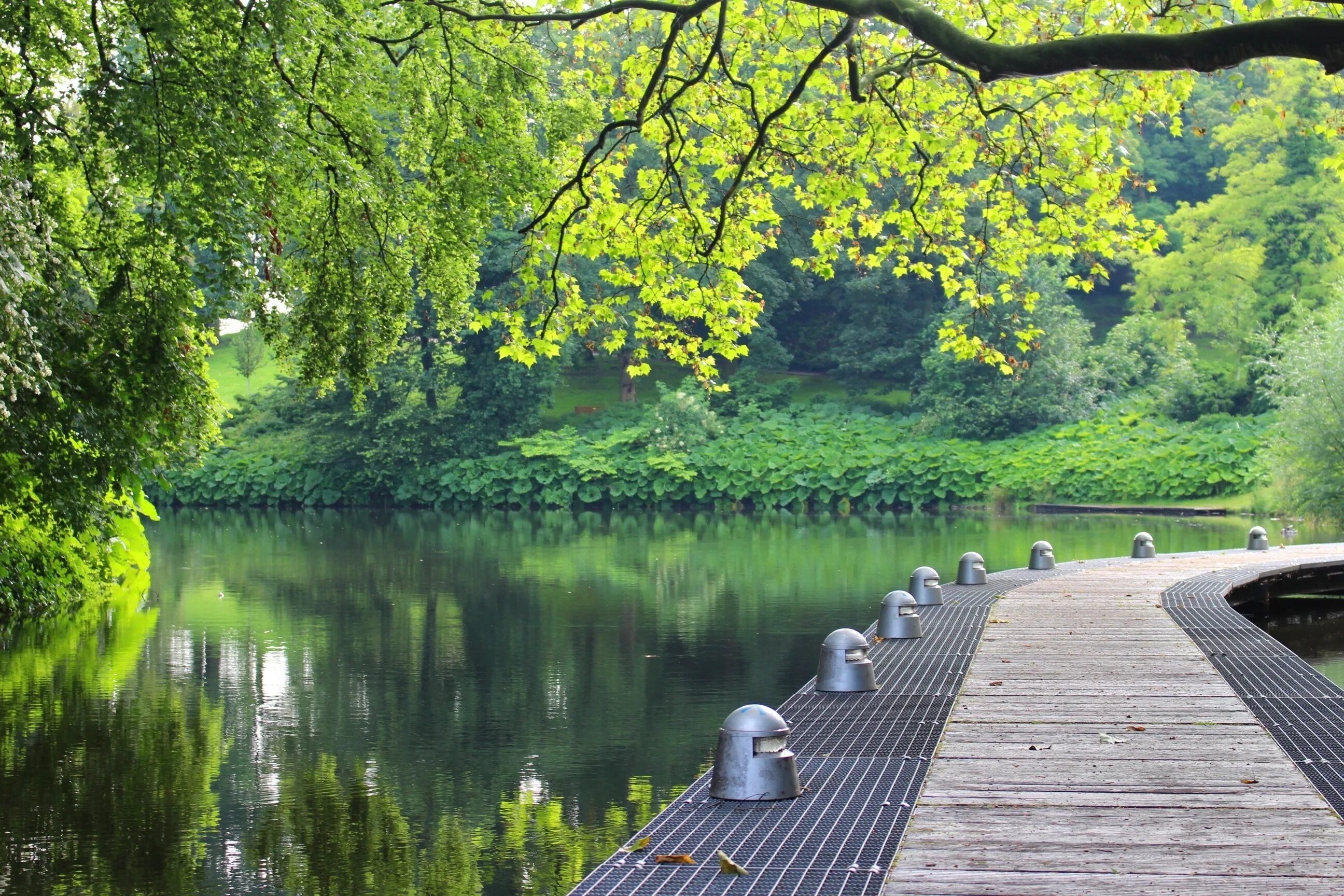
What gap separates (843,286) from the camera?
4844 cm

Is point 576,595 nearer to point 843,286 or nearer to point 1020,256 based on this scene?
point 1020,256

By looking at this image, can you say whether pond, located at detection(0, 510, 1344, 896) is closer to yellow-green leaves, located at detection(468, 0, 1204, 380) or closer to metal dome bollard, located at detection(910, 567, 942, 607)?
metal dome bollard, located at detection(910, 567, 942, 607)

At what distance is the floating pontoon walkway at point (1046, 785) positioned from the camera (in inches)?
179

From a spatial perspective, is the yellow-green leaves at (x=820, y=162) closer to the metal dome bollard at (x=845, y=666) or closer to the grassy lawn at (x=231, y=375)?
the metal dome bollard at (x=845, y=666)

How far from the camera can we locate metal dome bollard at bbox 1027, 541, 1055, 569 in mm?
15695

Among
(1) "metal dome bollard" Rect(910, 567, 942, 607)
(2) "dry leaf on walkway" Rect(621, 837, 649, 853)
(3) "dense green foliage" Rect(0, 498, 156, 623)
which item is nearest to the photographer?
(2) "dry leaf on walkway" Rect(621, 837, 649, 853)

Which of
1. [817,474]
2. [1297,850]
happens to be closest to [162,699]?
Result: [1297,850]

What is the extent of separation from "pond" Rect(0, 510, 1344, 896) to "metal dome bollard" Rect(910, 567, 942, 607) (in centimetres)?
112

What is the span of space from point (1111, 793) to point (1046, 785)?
10.1 inches

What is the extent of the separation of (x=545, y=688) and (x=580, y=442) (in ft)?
98.1

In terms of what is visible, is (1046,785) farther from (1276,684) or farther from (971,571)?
(971,571)

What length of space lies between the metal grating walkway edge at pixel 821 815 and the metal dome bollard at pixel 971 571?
Result: 18.6 feet

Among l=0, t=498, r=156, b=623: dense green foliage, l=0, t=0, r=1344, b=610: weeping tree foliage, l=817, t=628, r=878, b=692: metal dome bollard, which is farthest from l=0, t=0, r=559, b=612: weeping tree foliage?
l=817, t=628, r=878, b=692: metal dome bollard

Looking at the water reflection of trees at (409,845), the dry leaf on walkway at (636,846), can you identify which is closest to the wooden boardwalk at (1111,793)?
the dry leaf on walkway at (636,846)
